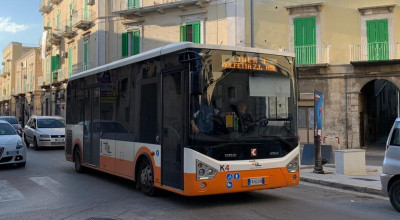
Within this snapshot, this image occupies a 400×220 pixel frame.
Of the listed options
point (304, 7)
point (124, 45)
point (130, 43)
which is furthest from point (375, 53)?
point (124, 45)

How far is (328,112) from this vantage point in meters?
23.4

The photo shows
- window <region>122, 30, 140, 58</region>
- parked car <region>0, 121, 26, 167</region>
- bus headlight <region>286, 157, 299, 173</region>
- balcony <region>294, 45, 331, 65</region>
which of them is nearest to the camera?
bus headlight <region>286, 157, 299, 173</region>

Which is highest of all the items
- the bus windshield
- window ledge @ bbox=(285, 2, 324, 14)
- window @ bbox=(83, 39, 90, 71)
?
window ledge @ bbox=(285, 2, 324, 14)

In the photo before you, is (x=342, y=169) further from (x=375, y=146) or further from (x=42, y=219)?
(x=375, y=146)

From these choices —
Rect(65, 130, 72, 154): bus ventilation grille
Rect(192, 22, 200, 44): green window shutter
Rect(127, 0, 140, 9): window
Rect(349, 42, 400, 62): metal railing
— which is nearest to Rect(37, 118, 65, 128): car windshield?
Rect(65, 130, 72, 154): bus ventilation grille

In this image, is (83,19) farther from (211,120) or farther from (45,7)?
(211,120)

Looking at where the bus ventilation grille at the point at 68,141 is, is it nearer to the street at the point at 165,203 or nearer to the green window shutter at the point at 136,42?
the street at the point at 165,203

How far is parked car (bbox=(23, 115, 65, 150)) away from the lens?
19.9 metres

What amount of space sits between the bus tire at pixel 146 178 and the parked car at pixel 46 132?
12.5 m

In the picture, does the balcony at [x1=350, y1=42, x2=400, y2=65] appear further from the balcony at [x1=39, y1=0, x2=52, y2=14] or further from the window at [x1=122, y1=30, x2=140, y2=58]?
the balcony at [x1=39, y1=0, x2=52, y2=14]

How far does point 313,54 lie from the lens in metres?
23.3

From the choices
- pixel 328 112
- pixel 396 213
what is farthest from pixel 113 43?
pixel 396 213

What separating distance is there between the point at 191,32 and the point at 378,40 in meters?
11.0

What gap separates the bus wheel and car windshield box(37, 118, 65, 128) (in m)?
13.6
